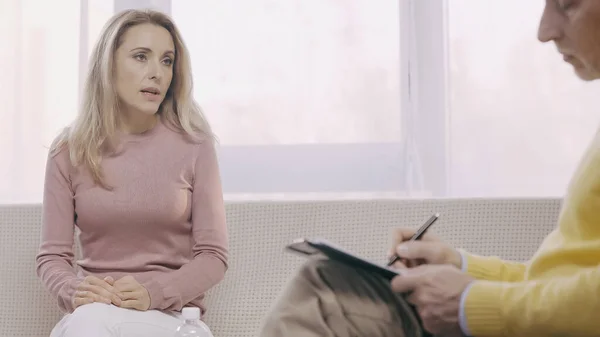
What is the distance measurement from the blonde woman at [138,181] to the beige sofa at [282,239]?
0.21 metres

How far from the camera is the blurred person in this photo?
95 centimetres

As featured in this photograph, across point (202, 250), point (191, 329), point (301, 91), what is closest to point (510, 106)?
point (301, 91)

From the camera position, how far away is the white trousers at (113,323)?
1.54m

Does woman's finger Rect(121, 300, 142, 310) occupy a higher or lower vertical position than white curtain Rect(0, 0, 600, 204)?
lower

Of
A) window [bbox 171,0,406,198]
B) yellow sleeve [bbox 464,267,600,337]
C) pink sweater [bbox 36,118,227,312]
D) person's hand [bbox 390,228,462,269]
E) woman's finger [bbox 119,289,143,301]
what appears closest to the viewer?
yellow sleeve [bbox 464,267,600,337]

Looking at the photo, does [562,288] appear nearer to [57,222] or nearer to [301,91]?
[57,222]

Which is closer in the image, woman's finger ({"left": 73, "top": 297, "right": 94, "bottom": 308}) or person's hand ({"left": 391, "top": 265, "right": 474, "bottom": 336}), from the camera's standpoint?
person's hand ({"left": 391, "top": 265, "right": 474, "bottom": 336})

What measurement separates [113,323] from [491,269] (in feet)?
2.35

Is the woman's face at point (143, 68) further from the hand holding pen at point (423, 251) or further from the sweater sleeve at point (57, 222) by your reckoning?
the hand holding pen at point (423, 251)

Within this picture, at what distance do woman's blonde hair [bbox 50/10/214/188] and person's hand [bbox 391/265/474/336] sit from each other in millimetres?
945

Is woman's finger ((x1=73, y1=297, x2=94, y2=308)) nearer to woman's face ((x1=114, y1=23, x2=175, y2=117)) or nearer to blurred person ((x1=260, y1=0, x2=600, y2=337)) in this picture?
woman's face ((x1=114, y1=23, x2=175, y2=117))

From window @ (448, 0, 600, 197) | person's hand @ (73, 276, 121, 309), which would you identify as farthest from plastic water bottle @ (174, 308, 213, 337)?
window @ (448, 0, 600, 197)

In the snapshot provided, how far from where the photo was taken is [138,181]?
181 cm

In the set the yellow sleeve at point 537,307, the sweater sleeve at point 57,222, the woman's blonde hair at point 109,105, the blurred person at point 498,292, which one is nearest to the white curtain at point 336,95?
the woman's blonde hair at point 109,105
